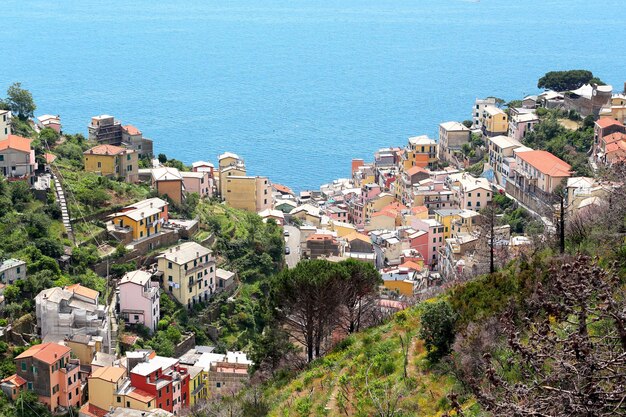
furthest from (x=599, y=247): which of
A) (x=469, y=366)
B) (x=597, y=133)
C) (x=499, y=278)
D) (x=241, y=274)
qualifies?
(x=597, y=133)

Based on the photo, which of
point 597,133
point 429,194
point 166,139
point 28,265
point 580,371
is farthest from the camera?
point 166,139

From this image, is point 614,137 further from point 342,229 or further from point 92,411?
point 92,411

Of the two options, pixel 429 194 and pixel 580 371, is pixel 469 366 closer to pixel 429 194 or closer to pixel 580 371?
pixel 580 371

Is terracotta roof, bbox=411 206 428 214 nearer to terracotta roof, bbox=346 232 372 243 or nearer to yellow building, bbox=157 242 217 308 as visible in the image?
terracotta roof, bbox=346 232 372 243

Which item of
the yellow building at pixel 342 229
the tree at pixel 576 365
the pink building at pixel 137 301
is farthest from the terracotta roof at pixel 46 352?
the yellow building at pixel 342 229

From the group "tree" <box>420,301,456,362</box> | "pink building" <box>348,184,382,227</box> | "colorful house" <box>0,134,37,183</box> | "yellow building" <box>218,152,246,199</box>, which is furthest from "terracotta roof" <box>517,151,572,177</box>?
"tree" <box>420,301,456,362</box>

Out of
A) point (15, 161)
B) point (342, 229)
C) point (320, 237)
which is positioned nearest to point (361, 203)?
point (342, 229)
